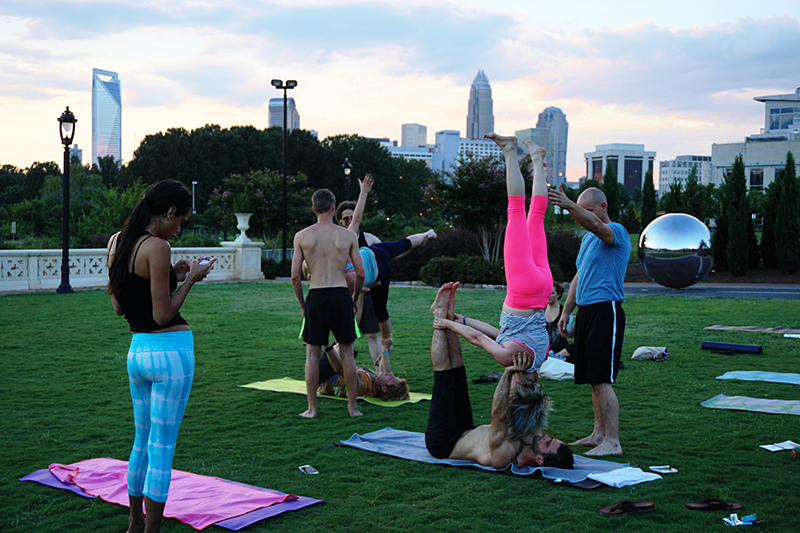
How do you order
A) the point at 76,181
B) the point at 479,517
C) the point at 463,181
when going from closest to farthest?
the point at 479,517, the point at 463,181, the point at 76,181

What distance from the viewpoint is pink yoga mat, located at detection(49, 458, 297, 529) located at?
3842 mm

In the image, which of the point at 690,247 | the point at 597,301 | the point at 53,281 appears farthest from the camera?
the point at 53,281

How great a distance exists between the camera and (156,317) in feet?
10.7

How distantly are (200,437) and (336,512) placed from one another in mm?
2077

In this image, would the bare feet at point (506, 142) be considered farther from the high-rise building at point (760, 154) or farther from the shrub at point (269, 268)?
the high-rise building at point (760, 154)

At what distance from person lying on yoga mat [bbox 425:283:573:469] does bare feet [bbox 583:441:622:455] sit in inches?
19.5

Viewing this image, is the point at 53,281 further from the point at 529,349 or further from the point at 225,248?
the point at 529,349

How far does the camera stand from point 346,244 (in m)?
6.35

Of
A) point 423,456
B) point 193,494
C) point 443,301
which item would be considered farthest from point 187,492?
point 443,301

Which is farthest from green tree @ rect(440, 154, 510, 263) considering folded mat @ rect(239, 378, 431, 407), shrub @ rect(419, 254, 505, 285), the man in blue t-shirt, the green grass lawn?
the man in blue t-shirt

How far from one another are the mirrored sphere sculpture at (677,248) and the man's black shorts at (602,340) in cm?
1341

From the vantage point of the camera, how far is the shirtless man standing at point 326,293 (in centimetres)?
628

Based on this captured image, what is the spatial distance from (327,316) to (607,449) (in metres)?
2.74

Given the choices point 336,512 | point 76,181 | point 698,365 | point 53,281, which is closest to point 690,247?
Answer: point 698,365
